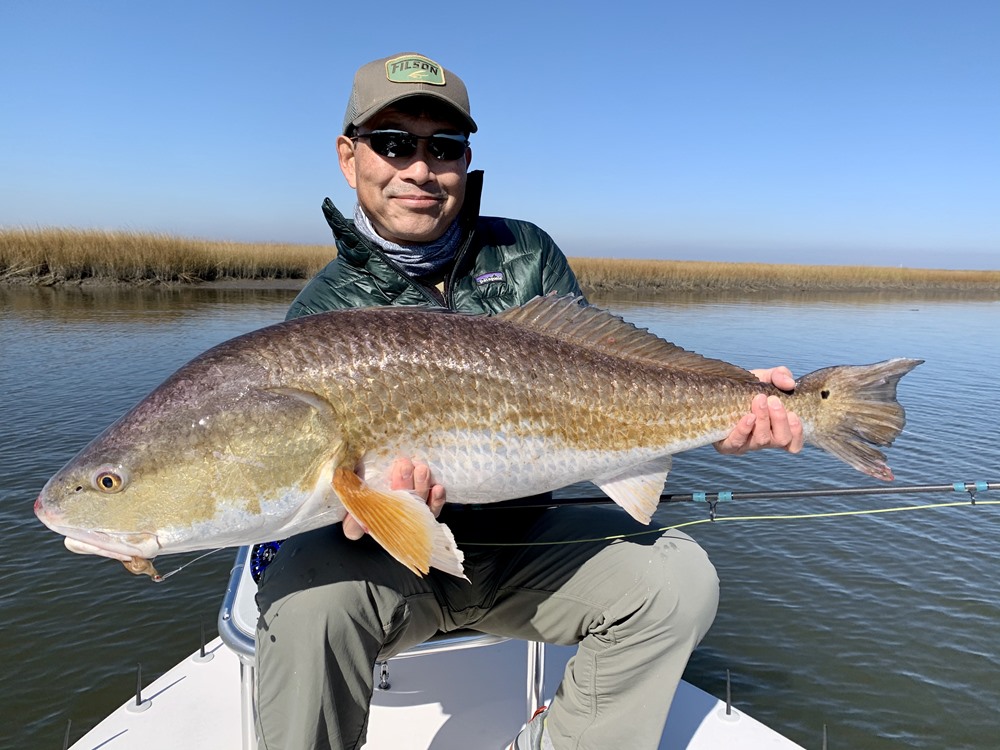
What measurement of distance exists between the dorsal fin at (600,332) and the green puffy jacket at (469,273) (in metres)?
0.39

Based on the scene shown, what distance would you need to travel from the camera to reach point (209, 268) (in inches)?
1422

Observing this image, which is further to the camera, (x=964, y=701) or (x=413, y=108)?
(x=964, y=701)

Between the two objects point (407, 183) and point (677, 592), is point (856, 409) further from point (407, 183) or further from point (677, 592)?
point (407, 183)

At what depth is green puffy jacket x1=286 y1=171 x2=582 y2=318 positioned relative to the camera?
348 centimetres

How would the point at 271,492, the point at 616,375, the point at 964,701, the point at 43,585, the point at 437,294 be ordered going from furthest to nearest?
the point at 43,585 → the point at 964,701 → the point at 437,294 → the point at 616,375 → the point at 271,492

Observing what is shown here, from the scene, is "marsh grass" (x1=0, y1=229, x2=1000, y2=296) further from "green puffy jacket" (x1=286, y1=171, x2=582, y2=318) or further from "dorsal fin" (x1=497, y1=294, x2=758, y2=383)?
"dorsal fin" (x1=497, y1=294, x2=758, y2=383)

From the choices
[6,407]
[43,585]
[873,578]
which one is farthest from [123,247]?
[873,578]

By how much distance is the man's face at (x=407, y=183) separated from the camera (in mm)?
3350

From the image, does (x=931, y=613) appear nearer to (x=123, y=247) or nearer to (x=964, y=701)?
(x=964, y=701)

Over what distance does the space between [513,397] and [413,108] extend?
1.53 meters

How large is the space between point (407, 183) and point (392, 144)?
19cm

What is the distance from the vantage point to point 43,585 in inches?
271

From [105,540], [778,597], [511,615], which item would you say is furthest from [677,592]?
[778,597]

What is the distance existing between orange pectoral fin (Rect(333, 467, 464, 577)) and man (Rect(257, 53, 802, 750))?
136 mm
